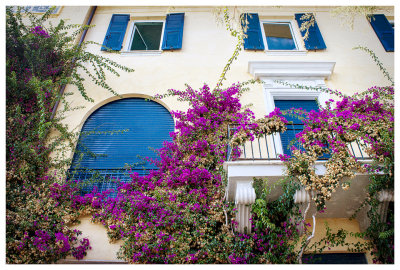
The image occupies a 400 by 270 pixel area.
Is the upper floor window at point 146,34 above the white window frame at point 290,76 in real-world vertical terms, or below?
above

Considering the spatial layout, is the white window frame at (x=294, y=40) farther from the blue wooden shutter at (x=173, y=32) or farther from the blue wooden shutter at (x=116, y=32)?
the blue wooden shutter at (x=116, y=32)

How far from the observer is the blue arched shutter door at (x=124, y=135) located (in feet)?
20.3

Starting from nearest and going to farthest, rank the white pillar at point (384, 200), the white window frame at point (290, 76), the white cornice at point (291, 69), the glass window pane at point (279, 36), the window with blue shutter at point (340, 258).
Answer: the white pillar at point (384, 200) → the window with blue shutter at point (340, 258) → the white window frame at point (290, 76) → the white cornice at point (291, 69) → the glass window pane at point (279, 36)

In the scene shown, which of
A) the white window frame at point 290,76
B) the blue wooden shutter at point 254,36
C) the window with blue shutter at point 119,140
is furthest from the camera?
the blue wooden shutter at point 254,36

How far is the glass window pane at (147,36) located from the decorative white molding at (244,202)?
19.2ft

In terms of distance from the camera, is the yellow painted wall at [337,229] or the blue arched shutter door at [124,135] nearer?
the yellow painted wall at [337,229]

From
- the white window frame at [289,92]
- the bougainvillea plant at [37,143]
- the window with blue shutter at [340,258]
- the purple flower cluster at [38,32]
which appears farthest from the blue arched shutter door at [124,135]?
the window with blue shutter at [340,258]

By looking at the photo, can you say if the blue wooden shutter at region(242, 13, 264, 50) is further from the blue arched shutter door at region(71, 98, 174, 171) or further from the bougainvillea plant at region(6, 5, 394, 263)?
the blue arched shutter door at region(71, 98, 174, 171)

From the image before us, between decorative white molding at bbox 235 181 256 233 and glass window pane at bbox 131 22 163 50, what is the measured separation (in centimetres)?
586
